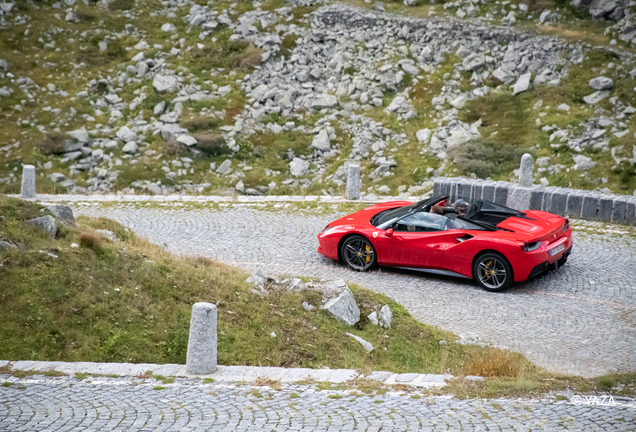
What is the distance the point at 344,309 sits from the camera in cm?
842

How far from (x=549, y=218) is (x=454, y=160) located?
1026cm

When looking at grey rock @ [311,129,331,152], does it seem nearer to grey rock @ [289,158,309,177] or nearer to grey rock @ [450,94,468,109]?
grey rock @ [289,158,309,177]

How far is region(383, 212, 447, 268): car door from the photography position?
10.1 m

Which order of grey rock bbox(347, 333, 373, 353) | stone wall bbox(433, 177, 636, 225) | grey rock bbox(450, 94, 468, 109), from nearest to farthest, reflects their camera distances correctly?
grey rock bbox(347, 333, 373, 353) → stone wall bbox(433, 177, 636, 225) → grey rock bbox(450, 94, 468, 109)

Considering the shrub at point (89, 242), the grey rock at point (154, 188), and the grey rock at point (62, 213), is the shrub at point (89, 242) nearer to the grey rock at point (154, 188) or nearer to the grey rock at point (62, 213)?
the grey rock at point (62, 213)

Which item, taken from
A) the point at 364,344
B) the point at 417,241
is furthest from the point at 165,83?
the point at 364,344

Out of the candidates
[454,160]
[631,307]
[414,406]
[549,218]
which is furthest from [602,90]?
[414,406]

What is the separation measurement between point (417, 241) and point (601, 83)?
14949 mm

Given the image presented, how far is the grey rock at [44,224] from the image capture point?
9.24m

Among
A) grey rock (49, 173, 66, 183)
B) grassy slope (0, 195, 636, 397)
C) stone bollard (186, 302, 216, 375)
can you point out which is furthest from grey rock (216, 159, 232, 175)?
stone bollard (186, 302, 216, 375)

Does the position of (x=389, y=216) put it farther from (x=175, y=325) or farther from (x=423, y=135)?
(x=423, y=135)

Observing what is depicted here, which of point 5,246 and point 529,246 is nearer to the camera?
point 5,246

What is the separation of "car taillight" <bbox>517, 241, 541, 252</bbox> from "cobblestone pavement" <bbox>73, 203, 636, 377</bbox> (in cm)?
76

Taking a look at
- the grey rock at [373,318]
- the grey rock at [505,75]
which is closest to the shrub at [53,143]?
the grey rock at [505,75]
